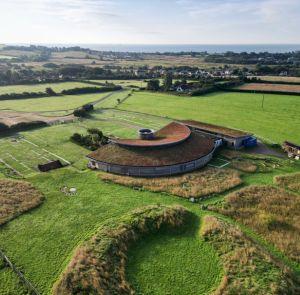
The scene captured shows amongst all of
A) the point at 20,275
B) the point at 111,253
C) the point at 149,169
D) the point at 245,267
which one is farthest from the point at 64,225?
the point at 245,267

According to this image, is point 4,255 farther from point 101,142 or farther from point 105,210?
point 101,142

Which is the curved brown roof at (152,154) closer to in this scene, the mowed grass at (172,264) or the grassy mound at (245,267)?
the mowed grass at (172,264)

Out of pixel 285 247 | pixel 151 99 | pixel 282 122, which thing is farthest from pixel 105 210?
pixel 151 99

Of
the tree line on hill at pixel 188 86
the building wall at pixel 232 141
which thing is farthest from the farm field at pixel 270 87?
the building wall at pixel 232 141

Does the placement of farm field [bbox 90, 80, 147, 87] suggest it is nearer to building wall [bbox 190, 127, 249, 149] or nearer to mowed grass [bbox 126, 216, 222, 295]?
building wall [bbox 190, 127, 249, 149]

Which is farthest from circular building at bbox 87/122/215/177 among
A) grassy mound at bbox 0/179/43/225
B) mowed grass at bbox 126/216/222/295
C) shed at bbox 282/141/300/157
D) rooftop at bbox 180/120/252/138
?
mowed grass at bbox 126/216/222/295

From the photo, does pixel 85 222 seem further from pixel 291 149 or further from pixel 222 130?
pixel 291 149
